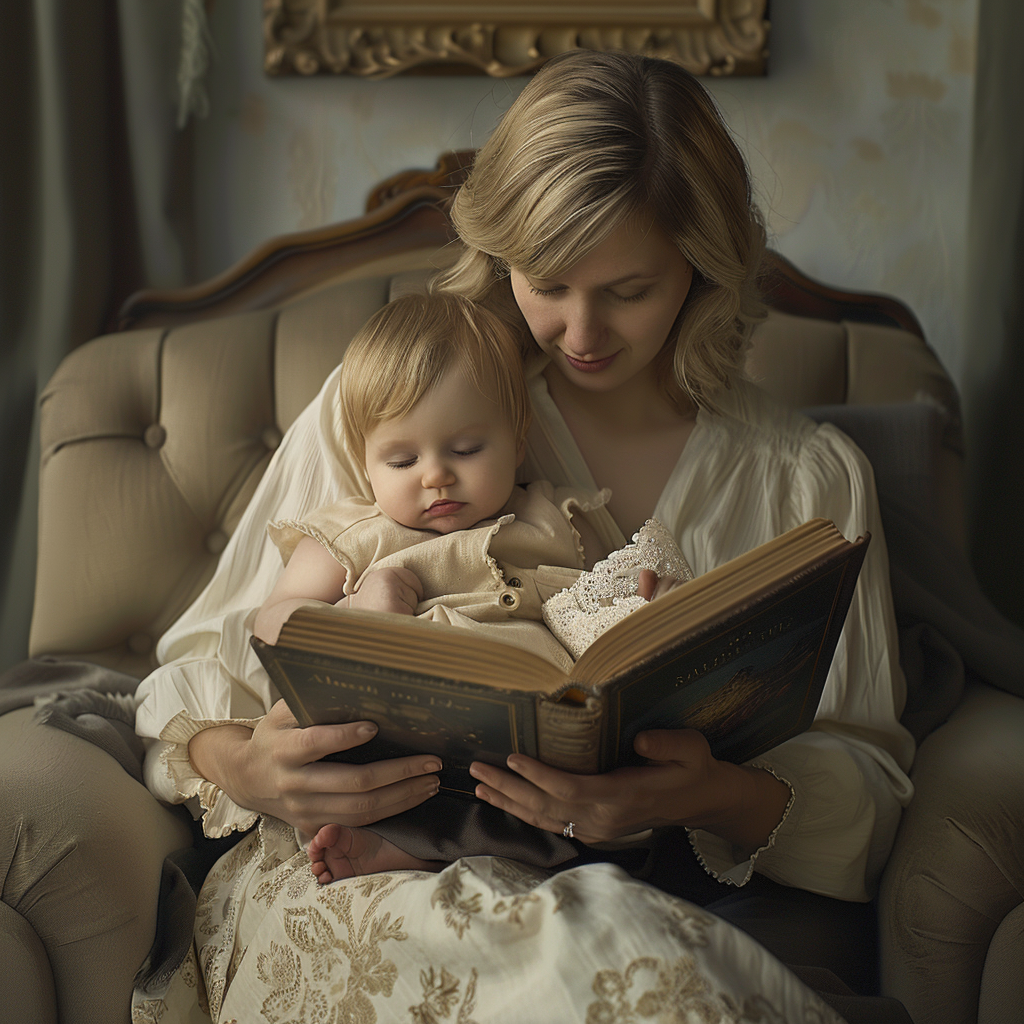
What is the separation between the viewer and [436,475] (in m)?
1.00

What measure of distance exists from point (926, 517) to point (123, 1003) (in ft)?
4.10

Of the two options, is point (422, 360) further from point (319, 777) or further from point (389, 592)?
point (319, 777)

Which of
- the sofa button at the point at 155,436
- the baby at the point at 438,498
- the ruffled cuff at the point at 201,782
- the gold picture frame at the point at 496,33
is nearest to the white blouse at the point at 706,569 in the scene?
the ruffled cuff at the point at 201,782

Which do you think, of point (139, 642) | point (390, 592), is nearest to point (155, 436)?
point (139, 642)

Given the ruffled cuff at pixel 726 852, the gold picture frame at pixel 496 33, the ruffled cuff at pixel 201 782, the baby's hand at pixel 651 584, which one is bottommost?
the ruffled cuff at pixel 726 852

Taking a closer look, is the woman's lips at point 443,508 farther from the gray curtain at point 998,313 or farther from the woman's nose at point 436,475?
the gray curtain at point 998,313

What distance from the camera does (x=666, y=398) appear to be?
1294 millimetres

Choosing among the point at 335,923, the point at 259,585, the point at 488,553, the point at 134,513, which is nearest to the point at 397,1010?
the point at 335,923

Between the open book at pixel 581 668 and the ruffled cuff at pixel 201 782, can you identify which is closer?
the open book at pixel 581 668

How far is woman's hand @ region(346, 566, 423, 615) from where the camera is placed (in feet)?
3.03

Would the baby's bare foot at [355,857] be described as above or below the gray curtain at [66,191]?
below

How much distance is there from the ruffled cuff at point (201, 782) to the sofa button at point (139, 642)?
1.62ft

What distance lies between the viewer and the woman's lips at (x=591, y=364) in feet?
3.59

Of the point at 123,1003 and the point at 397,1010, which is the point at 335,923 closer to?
the point at 397,1010
